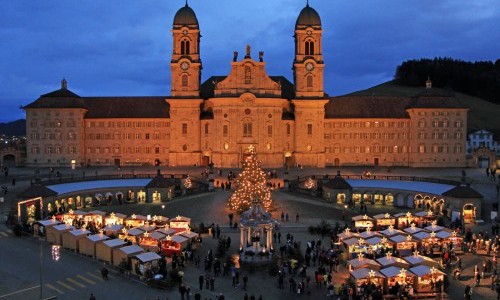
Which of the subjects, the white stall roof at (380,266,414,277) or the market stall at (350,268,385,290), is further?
the white stall roof at (380,266,414,277)

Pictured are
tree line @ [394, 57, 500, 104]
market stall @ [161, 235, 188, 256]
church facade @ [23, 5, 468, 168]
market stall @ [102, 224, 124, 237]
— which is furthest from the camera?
tree line @ [394, 57, 500, 104]

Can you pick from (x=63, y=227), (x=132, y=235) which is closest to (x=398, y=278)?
(x=132, y=235)

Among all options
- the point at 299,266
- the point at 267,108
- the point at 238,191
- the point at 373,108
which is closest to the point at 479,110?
the point at 373,108

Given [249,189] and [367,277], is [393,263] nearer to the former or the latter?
[367,277]

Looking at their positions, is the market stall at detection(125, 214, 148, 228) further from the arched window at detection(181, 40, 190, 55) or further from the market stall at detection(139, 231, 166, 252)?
the arched window at detection(181, 40, 190, 55)

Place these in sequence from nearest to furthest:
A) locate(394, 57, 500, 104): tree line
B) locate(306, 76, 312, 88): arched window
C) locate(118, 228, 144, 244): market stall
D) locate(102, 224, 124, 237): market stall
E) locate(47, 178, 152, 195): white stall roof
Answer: locate(118, 228, 144, 244): market stall, locate(102, 224, 124, 237): market stall, locate(47, 178, 152, 195): white stall roof, locate(306, 76, 312, 88): arched window, locate(394, 57, 500, 104): tree line

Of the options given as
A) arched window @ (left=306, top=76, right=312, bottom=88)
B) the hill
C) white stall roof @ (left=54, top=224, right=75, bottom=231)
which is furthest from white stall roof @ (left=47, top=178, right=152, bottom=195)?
the hill

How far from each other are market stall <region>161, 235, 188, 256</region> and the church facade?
41.0 meters

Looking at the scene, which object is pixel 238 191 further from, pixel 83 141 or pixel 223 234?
pixel 83 141

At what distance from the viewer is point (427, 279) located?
30.4 metres

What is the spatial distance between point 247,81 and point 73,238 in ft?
148

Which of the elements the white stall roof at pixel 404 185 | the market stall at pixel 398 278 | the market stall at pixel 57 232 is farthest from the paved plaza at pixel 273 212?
the market stall at pixel 57 232

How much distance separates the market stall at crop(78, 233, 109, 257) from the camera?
36.2m

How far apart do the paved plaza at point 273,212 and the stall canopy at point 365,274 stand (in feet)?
6.22
